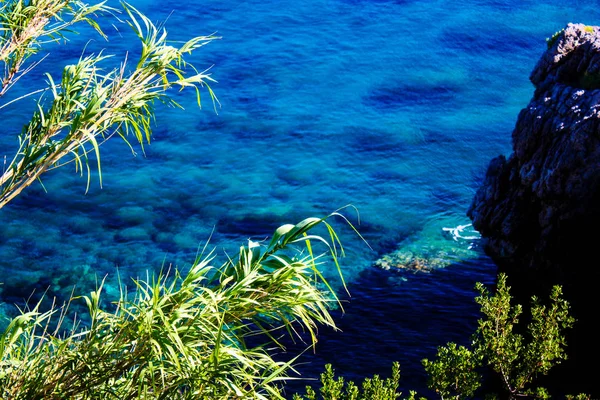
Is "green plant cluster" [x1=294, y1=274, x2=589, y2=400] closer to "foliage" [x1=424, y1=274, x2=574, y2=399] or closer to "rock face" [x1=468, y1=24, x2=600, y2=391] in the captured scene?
"foliage" [x1=424, y1=274, x2=574, y2=399]

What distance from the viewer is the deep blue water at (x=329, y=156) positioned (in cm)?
2461

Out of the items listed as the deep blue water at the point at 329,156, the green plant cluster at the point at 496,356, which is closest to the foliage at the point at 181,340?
the green plant cluster at the point at 496,356

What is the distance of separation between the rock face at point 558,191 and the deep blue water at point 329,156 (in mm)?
2279

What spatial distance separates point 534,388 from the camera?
18531 millimetres

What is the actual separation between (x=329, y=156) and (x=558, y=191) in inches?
604

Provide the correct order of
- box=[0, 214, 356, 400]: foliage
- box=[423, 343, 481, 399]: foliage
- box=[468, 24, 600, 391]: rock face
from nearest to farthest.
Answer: box=[0, 214, 356, 400]: foliage < box=[423, 343, 481, 399]: foliage < box=[468, 24, 600, 391]: rock face

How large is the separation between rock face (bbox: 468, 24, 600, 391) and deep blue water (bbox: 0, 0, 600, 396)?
2.28 m

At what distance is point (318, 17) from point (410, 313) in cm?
2924

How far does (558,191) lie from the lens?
20891 mm

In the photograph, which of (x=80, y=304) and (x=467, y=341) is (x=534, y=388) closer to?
(x=467, y=341)

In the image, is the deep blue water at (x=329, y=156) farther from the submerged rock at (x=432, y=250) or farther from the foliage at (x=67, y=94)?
the foliage at (x=67, y=94)

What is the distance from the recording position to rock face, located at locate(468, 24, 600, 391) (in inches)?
800

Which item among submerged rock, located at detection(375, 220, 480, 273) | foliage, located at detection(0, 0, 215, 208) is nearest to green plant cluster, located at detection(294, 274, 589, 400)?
foliage, located at detection(0, 0, 215, 208)

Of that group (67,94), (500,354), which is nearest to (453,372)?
(500,354)
